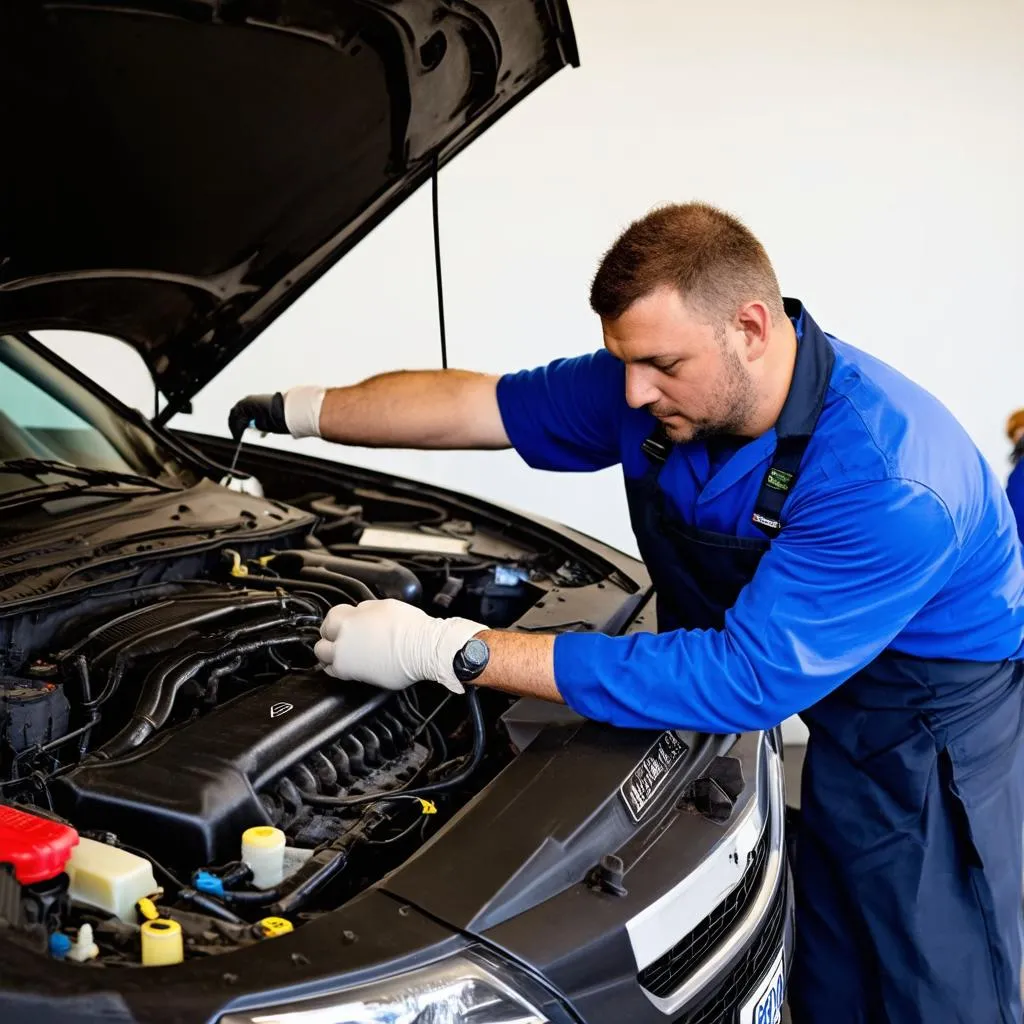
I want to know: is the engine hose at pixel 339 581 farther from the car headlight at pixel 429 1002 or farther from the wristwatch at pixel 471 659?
the car headlight at pixel 429 1002

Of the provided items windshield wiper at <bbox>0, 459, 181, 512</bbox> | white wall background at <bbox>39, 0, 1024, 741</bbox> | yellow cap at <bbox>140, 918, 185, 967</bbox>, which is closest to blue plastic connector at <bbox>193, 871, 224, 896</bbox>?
yellow cap at <bbox>140, 918, 185, 967</bbox>

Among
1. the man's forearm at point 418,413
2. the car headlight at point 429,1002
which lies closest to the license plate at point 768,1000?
the car headlight at point 429,1002

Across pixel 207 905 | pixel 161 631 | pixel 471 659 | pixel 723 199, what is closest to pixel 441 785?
pixel 471 659

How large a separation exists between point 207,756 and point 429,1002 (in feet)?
1.54

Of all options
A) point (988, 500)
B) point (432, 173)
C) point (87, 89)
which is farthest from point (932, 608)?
point (87, 89)

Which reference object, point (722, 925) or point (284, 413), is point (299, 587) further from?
point (722, 925)

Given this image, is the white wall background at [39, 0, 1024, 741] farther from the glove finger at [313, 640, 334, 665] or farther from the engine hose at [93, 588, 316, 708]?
the glove finger at [313, 640, 334, 665]

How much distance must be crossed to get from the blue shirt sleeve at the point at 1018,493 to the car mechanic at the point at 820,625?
67 cm

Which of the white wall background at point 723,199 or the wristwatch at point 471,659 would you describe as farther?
the white wall background at point 723,199

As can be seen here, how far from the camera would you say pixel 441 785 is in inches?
58.6

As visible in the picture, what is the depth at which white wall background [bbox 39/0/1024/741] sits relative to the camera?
12.5ft

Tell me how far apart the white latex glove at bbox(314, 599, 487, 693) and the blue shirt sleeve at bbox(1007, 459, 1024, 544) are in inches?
56.6

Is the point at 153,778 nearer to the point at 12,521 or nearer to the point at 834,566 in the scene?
the point at 12,521

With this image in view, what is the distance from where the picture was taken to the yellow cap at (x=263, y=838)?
4.05 feet
